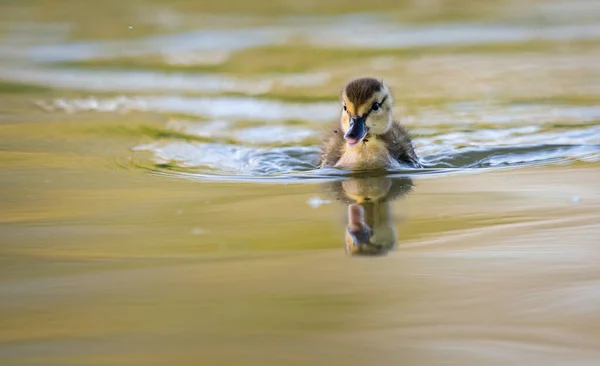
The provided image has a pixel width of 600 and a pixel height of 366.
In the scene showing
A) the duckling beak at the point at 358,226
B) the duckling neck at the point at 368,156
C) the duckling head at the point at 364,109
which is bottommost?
the duckling beak at the point at 358,226

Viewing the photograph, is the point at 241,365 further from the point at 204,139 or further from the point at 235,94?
the point at 235,94

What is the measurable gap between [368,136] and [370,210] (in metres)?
1.57

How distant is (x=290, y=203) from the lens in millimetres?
5738

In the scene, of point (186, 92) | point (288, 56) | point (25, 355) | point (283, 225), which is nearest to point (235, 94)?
point (186, 92)

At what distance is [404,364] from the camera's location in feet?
10.9

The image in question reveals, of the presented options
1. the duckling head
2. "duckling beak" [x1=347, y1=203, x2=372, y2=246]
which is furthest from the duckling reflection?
the duckling head

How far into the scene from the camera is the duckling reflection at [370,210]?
4.78 metres

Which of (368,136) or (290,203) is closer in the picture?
(290,203)

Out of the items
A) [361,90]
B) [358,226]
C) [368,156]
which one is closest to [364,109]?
[361,90]

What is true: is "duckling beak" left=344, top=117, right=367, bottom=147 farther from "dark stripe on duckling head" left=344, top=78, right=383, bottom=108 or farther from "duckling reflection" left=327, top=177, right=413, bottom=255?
"duckling reflection" left=327, top=177, right=413, bottom=255

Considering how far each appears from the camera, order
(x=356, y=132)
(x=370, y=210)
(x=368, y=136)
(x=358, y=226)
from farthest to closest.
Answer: (x=368, y=136) → (x=356, y=132) → (x=370, y=210) → (x=358, y=226)

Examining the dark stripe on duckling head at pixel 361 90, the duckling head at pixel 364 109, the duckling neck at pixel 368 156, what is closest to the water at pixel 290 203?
the duckling neck at pixel 368 156

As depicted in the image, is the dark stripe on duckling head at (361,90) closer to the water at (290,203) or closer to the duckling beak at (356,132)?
the duckling beak at (356,132)

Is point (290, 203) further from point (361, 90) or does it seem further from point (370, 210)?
point (361, 90)
